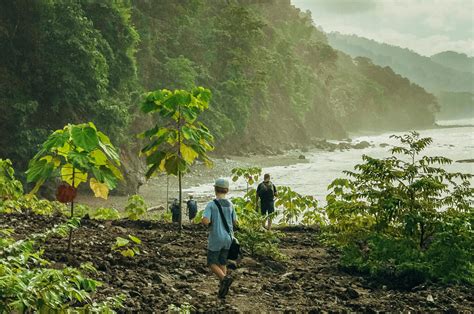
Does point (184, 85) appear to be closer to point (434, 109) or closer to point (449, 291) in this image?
point (449, 291)

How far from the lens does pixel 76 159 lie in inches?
249

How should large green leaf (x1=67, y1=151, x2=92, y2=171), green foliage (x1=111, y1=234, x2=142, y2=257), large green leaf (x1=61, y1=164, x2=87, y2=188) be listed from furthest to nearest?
green foliage (x1=111, y1=234, x2=142, y2=257) → large green leaf (x1=61, y1=164, x2=87, y2=188) → large green leaf (x1=67, y1=151, x2=92, y2=171)

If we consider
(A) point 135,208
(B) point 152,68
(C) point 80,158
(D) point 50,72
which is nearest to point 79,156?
(C) point 80,158

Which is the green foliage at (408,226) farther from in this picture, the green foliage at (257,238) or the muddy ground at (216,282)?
the green foliage at (257,238)

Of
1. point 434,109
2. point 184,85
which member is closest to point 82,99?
point 184,85

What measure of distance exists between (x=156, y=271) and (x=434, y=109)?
6906 inches

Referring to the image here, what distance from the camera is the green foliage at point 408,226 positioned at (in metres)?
7.79

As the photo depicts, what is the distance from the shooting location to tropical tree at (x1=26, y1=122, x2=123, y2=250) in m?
6.07

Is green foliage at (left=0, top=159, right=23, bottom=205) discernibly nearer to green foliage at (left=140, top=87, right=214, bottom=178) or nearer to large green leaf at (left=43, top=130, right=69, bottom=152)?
green foliage at (left=140, top=87, right=214, bottom=178)

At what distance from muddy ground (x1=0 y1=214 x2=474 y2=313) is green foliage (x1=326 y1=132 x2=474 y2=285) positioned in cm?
39

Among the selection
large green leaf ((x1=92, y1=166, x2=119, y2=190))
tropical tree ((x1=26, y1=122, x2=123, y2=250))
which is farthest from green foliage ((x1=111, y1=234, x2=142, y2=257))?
large green leaf ((x1=92, y1=166, x2=119, y2=190))

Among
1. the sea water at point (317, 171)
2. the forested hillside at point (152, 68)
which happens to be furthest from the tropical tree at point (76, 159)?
the forested hillside at point (152, 68)

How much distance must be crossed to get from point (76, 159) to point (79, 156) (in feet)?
0.24

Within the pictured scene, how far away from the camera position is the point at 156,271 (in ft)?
25.1
